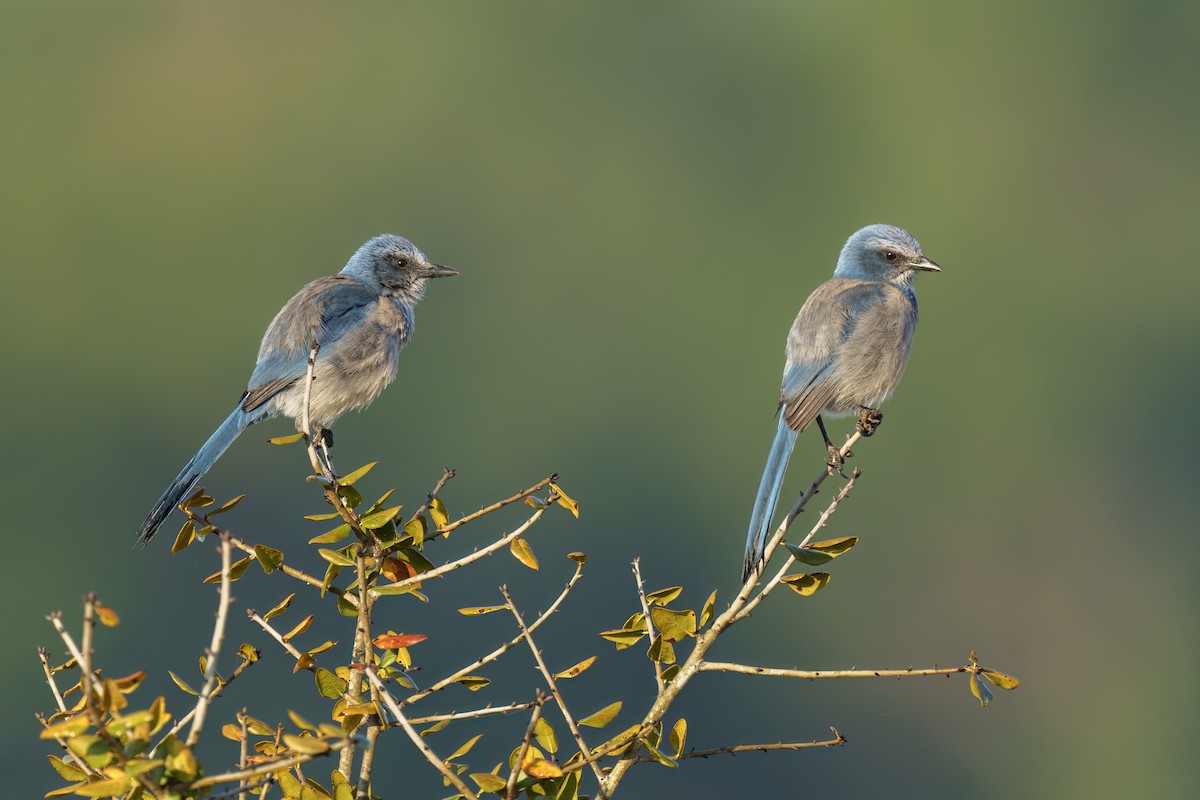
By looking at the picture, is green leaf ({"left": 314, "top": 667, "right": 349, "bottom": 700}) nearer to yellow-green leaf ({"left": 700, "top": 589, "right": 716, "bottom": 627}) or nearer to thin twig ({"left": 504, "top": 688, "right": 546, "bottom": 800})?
thin twig ({"left": 504, "top": 688, "right": 546, "bottom": 800})

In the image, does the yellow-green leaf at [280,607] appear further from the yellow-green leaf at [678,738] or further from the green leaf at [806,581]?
the green leaf at [806,581]

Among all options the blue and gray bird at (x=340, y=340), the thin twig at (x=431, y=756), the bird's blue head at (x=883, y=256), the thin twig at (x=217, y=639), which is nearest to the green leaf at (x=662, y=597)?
the thin twig at (x=431, y=756)

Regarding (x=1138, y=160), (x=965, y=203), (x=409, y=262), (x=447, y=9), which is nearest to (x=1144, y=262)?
(x=1138, y=160)

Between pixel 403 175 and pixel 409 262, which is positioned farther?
pixel 403 175

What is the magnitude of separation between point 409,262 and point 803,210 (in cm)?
6407

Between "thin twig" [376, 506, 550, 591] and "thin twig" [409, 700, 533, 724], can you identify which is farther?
"thin twig" [376, 506, 550, 591]

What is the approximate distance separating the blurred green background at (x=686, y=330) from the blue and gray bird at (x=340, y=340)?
28.9 m

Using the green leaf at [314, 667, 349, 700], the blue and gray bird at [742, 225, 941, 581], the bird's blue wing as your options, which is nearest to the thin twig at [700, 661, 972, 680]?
the green leaf at [314, 667, 349, 700]

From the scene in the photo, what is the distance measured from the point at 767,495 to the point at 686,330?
2262 inches

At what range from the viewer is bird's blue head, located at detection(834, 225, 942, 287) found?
24.2ft

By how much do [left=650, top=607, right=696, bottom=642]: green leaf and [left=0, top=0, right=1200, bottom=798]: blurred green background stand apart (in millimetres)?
32699

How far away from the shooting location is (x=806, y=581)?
156 inches

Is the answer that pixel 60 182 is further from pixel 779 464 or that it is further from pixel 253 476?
pixel 779 464

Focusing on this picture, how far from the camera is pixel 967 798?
54062 mm
